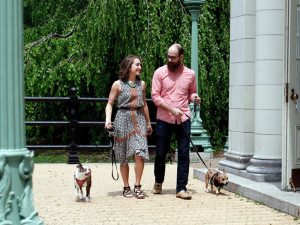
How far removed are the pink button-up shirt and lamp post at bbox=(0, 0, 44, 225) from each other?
4384mm

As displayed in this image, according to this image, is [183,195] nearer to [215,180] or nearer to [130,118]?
[215,180]

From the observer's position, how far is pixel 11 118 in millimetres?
2898

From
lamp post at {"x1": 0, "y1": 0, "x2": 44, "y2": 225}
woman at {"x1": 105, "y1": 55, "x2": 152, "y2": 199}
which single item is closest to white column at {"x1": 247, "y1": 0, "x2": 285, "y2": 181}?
woman at {"x1": 105, "y1": 55, "x2": 152, "y2": 199}

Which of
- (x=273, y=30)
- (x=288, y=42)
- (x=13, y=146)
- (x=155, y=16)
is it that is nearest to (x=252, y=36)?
(x=273, y=30)

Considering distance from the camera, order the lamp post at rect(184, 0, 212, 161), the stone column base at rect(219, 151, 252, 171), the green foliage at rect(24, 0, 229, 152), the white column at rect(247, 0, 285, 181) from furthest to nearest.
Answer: the green foliage at rect(24, 0, 229, 152) < the lamp post at rect(184, 0, 212, 161) < the stone column base at rect(219, 151, 252, 171) < the white column at rect(247, 0, 285, 181)

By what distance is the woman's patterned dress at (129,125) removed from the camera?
7.34 meters

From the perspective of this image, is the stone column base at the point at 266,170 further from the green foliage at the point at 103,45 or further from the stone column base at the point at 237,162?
the green foliage at the point at 103,45

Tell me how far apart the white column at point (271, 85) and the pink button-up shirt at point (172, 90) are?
3.59 feet

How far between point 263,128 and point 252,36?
139cm

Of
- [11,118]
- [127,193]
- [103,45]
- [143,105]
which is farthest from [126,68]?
[103,45]

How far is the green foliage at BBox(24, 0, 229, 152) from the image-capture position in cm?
1265

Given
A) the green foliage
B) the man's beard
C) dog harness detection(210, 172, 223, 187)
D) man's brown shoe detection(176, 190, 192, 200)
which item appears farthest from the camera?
the green foliage

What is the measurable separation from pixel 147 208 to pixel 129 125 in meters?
1.18

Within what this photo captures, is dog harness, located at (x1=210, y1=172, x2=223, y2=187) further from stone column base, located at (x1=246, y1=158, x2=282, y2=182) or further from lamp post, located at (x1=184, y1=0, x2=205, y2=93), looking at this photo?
lamp post, located at (x1=184, y1=0, x2=205, y2=93)
